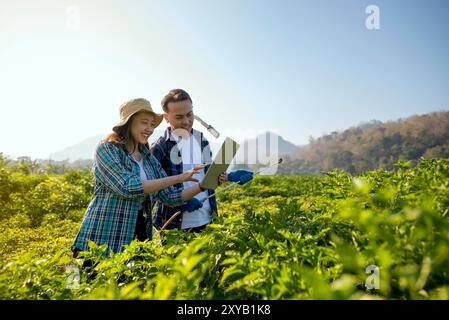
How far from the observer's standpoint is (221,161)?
9.41 ft

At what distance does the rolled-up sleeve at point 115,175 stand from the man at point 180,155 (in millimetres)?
854

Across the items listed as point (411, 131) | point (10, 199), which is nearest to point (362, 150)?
point (411, 131)

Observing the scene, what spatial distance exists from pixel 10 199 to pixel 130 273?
9.52m

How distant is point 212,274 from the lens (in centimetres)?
146

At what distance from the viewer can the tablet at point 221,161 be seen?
275 cm

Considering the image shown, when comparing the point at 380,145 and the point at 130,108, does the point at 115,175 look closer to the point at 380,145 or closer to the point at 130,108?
the point at 130,108

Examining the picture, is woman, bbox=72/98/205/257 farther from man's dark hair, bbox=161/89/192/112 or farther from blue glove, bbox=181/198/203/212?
man's dark hair, bbox=161/89/192/112

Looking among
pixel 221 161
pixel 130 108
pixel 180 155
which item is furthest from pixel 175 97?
pixel 221 161

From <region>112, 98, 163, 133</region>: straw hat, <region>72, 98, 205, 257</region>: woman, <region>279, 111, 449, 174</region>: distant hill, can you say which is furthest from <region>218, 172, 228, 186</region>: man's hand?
<region>279, 111, 449, 174</region>: distant hill

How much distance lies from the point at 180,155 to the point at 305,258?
2509 mm

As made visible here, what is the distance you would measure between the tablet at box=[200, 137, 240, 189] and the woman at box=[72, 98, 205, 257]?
14cm

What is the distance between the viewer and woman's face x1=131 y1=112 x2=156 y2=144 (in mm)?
2766

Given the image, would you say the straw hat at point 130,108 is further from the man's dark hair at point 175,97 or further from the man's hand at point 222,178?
the man's hand at point 222,178
